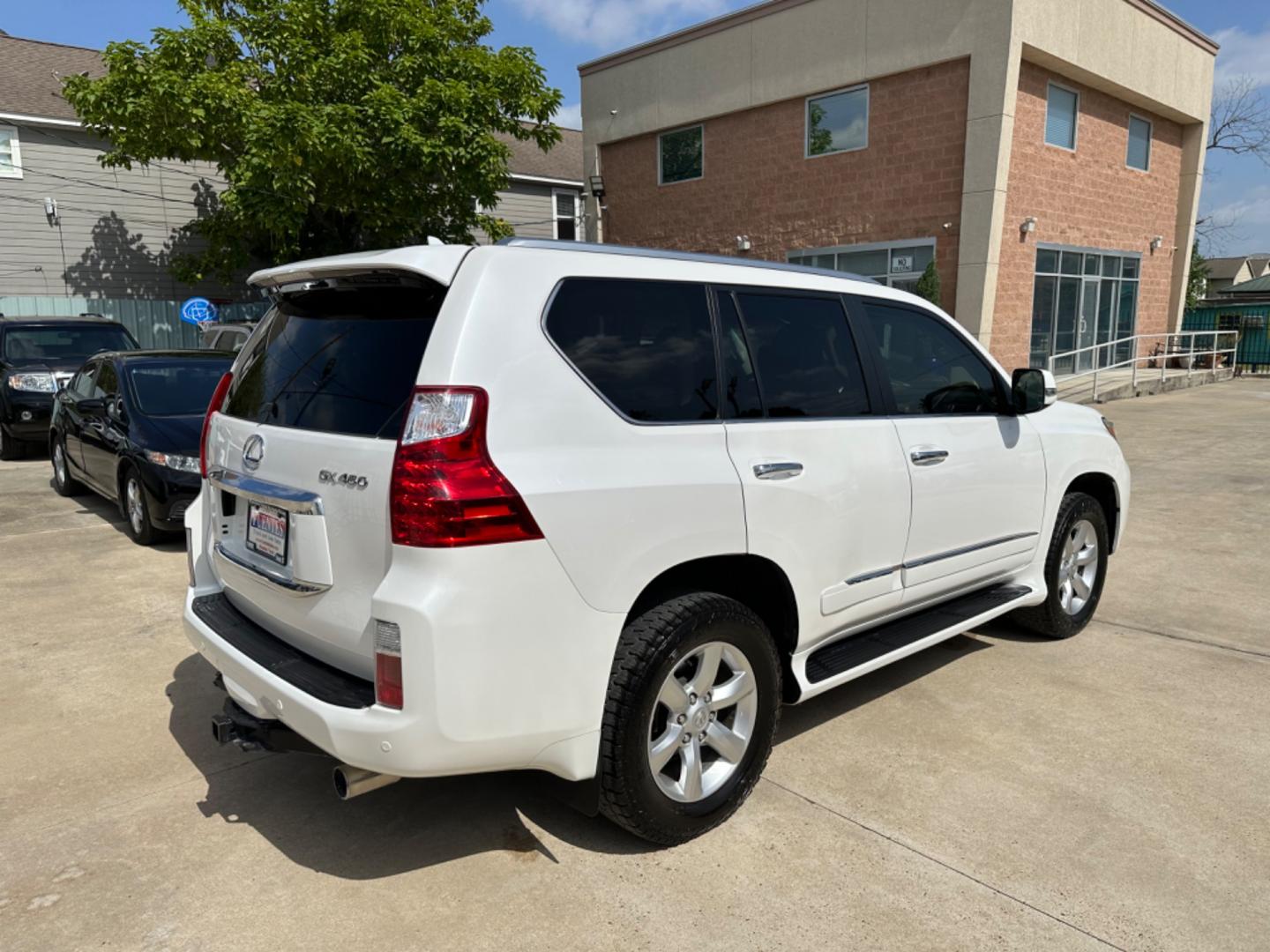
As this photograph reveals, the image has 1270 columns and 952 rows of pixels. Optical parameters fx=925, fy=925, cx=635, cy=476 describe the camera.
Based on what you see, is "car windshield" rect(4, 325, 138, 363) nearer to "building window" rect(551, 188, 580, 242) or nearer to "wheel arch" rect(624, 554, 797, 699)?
"wheel arch" rect(624, 554, 797, 699)

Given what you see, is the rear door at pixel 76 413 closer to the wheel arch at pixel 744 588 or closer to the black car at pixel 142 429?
the black car at pixel 142 429

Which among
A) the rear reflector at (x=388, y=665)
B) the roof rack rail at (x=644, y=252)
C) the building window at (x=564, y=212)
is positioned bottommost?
the rear reflector at (x=388, y=665)

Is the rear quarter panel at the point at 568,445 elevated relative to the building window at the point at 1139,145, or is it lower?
lower

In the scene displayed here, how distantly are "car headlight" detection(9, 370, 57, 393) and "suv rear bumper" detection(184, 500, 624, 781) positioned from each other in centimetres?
1094

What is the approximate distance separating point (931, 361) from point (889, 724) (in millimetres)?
1581

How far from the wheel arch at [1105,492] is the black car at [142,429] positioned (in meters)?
5.88

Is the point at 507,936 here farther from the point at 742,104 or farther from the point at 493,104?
the point at 742,104

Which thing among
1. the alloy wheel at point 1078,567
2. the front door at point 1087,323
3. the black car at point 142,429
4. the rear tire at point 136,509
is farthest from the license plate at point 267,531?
the front door at point 1087,323

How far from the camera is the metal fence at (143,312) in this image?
19578 mm

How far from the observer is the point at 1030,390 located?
428cm

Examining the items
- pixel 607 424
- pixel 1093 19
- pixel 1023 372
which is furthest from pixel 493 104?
pixel 607 424

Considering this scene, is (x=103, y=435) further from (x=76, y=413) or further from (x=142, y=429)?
(x=76, y=413)

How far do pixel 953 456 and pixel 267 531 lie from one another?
107 inches

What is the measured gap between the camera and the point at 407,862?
9.73ft
